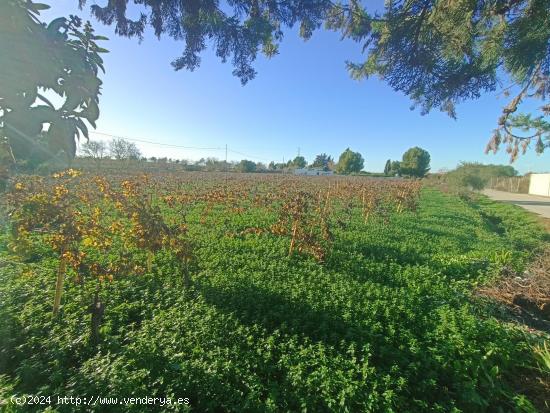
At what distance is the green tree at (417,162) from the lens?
64.2 meters

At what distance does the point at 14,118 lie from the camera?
114 centimetres

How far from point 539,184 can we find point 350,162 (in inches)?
1462

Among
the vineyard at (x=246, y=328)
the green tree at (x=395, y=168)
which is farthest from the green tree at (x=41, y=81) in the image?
the green tree at (x=395, y=168)

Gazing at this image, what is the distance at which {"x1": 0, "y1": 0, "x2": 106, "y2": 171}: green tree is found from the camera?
3.65 feet

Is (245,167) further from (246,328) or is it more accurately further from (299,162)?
(246,328)

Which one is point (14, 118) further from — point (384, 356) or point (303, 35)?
point (303, 35)

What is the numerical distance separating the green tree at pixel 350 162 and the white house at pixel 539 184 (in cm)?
3469

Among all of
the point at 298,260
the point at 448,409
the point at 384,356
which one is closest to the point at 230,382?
the point at 384,356

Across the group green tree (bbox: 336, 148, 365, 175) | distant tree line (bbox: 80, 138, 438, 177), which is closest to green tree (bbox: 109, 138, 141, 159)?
distant tree line (bbox: 80, 138, 438, 177)

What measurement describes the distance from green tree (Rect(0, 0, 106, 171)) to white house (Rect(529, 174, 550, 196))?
5177 cm

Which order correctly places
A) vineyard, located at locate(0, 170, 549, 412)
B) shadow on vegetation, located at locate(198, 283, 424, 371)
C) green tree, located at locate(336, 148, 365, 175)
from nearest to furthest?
vineyard, located at locate(0, 170, 549, 412) < shadow on vegetation, located at locate(198, 283, 424, 371) < green tree, located at locate(336, 148, 365, 175)

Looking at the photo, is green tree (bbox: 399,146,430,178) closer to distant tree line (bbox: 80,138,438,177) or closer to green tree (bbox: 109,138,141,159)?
→ distant tree line (bbox: 80,138,438,177)

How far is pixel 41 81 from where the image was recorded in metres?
1.19

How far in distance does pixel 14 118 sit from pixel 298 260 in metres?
5.72
